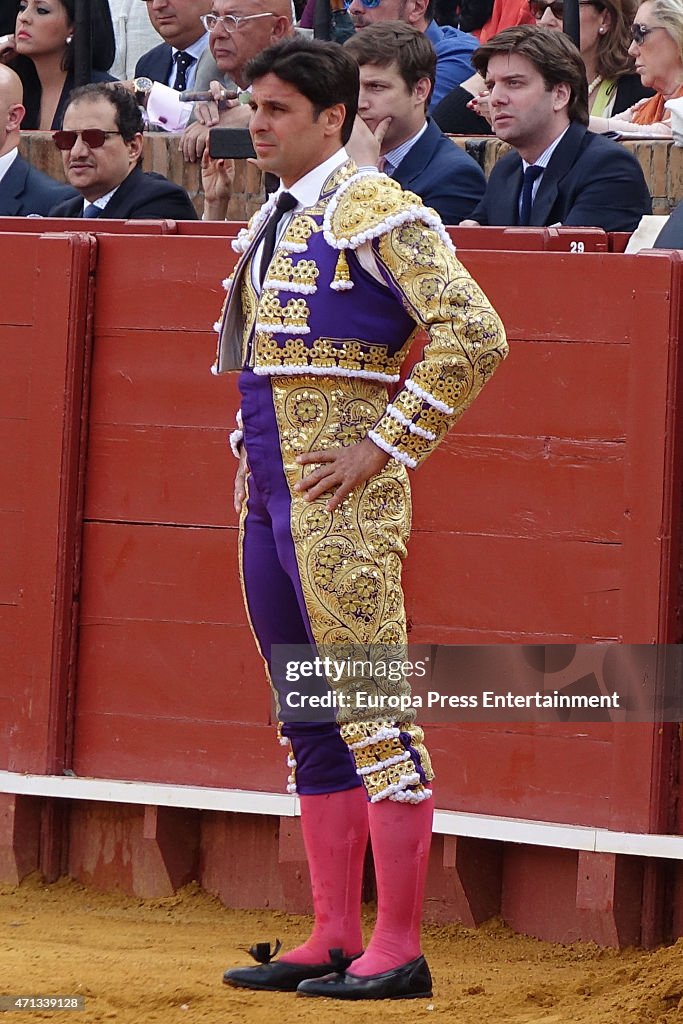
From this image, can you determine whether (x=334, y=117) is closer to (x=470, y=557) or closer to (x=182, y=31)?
(x=470, y=557)

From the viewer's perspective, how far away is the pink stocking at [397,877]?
130 inches

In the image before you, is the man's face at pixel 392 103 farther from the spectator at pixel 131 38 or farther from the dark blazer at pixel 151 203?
the spectator at pixel 131 38

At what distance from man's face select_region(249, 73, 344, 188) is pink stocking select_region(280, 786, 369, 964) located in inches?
47.7

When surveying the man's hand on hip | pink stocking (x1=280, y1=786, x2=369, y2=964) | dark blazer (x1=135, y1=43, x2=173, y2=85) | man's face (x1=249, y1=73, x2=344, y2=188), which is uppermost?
dark blazer (x1=135, y1=43, x2=173, y2=85)

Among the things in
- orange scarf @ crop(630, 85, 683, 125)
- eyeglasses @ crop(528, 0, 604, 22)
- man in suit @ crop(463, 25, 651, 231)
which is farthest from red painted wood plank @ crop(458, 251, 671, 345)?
eyeglasses @ crop(528, 0, 604, 22)

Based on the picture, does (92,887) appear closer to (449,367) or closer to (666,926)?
(666,926)

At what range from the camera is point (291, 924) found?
441cm

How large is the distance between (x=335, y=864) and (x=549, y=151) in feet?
7.72

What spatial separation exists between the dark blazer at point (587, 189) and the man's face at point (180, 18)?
2503 millimetres

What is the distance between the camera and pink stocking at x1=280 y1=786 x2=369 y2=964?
3463 mm

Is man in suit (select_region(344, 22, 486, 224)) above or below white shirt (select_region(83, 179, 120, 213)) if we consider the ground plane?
above

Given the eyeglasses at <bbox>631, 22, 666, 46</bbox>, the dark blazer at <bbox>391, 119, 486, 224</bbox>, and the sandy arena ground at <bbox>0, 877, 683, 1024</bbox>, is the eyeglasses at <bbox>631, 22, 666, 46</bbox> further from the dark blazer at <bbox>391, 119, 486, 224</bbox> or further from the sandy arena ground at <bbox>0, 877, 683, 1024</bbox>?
the sandy arena ground at <bbox>0, 877, 683, 1024</bbox>

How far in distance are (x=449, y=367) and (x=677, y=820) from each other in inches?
55.8

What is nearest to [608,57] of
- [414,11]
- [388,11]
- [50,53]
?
[414,11]
